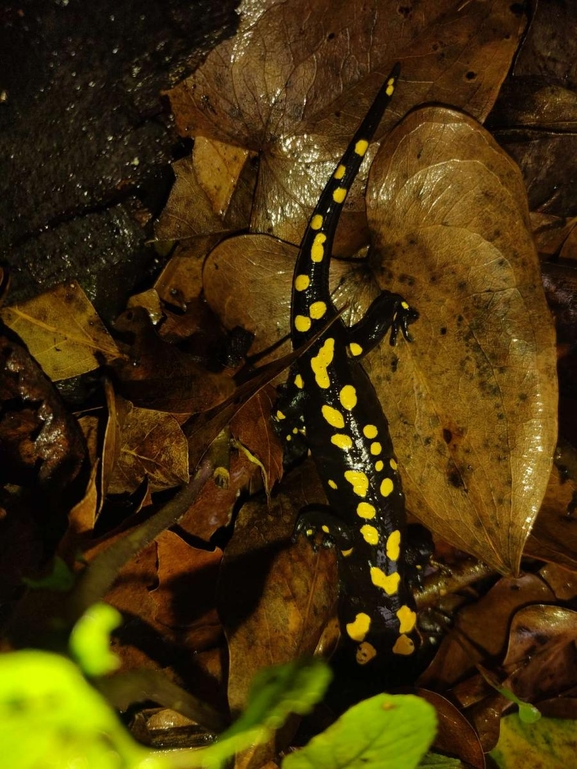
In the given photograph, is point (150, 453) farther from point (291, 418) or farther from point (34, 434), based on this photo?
point (291, 418)

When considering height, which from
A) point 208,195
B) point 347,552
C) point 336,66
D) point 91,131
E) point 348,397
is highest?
point 91,131

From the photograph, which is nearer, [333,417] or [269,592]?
[269,592]

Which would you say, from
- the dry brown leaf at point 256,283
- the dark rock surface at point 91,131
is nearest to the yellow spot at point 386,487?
the dry brown leaf at point 256,283

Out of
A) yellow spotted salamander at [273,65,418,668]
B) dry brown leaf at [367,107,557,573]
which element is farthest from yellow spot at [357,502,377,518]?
dry brown leaf at [367,107,557,573]

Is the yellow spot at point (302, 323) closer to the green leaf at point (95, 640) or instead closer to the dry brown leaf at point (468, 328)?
the dry brown leaf at point (468, 328)

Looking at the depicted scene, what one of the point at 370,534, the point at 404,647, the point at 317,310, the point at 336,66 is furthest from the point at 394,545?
the point at 336,66

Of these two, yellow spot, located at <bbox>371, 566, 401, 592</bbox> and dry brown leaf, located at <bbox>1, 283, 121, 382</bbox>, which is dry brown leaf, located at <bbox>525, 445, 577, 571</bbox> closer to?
yellow spot, located at <bbox>371, 566, 401, 592</bbox>
